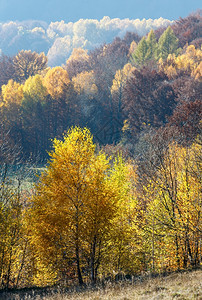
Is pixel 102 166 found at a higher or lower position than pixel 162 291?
higher

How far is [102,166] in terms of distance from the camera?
15.6 m

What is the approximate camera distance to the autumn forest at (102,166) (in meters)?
14.7

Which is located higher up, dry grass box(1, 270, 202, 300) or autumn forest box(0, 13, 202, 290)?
autumn forest box(0, 13, 202, 290)

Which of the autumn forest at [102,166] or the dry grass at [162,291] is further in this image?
the autumn forest at [102,166]

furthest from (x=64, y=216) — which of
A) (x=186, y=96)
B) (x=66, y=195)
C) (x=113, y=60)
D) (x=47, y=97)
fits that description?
(x=113, y=60)

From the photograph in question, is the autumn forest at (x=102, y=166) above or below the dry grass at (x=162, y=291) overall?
above

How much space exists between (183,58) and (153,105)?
18.8 meters

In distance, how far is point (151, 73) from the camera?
52000mm

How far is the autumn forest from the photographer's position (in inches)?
579

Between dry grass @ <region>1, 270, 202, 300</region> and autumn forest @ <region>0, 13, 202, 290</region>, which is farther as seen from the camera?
autumn forest @ <region>0, 13, 202, 290</region>

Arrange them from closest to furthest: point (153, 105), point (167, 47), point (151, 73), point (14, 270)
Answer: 1. point (14, 270)
2. point (153, 105)
3. point (151, 73)
4. point (167, 47)

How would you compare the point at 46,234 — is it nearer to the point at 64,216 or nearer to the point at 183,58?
the point at 64,216

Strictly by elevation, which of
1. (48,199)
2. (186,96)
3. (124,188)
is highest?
(186,96)

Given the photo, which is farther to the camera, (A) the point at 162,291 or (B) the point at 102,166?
(B) the point at 102,166
